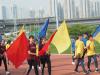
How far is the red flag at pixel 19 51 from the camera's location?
13875 mm

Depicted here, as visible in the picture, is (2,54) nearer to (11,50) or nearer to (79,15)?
(11,50)

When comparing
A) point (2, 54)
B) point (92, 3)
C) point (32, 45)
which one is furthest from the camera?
point (92, 3)

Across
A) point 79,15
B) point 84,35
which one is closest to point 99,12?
point 79,15

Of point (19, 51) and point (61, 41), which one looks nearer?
point (19, 51)

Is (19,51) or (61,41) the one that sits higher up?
(61,41)

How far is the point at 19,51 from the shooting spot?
13.9m

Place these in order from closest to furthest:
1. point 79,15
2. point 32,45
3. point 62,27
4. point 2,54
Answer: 1. point 32,45
2. point 2,54
3. point 62,27
4. point 79,15

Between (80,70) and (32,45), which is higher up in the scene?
(32,45)

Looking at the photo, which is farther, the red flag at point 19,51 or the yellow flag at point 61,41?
the yellow flag at point 61,41

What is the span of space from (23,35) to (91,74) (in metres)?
3.24

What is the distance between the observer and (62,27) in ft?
52.6

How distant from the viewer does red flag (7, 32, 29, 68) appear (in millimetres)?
13875

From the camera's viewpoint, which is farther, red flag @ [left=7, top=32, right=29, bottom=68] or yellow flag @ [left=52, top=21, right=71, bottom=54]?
yellow flag @ [left=52, top=21, right=71, bottom=54]

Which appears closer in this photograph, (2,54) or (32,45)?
(32,45)
